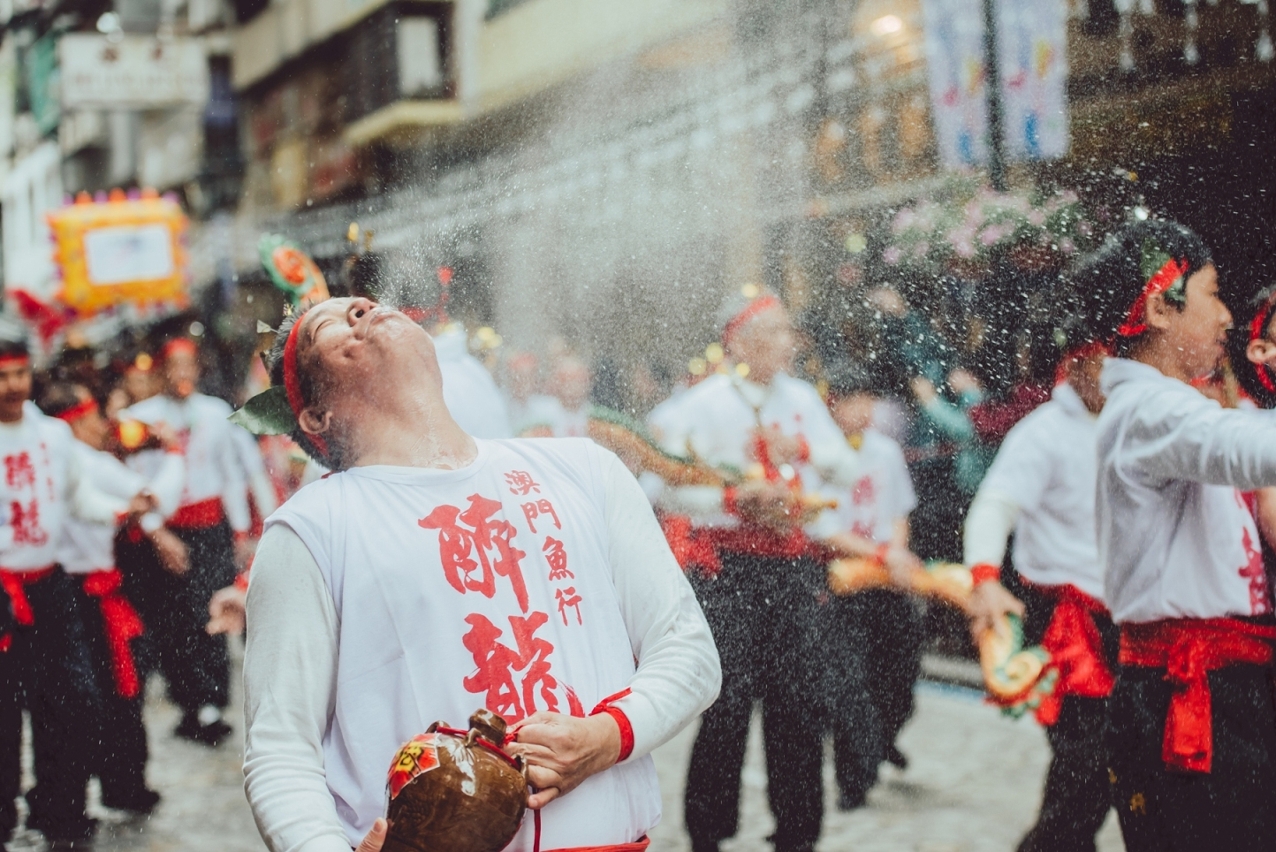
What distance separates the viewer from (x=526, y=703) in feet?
5.65

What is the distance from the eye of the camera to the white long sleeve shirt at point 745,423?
163 inches

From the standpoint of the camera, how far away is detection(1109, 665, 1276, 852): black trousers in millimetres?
2604

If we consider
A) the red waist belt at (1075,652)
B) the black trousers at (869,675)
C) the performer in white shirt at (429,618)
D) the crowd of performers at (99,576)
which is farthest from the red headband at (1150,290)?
the crowd of performers at (99,576)

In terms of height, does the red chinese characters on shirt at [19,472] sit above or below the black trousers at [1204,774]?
above

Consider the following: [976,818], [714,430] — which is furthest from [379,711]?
[976,818]

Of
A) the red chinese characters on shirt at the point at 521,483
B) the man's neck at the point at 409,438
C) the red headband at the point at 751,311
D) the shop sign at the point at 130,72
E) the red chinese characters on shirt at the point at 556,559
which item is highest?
the shop sign at the point at 130,72

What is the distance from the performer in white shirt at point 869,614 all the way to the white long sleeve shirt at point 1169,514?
1.37 metres

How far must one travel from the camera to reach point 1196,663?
106 inches

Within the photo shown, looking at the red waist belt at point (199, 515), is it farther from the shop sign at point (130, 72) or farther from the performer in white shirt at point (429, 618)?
the shop sign at point (130, 72)

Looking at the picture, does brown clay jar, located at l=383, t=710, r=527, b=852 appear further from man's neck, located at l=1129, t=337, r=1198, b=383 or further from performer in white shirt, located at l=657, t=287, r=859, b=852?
performer in white shirt, located at l=657, t=287, r=859, b=852

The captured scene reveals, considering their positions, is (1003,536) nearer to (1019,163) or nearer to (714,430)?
(714,430)

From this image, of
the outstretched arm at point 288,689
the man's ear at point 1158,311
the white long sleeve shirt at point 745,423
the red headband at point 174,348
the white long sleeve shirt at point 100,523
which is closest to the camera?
the outstretched arm at point 288,689

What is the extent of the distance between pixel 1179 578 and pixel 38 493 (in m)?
3.83

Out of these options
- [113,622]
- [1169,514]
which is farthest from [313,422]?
[113,622]
